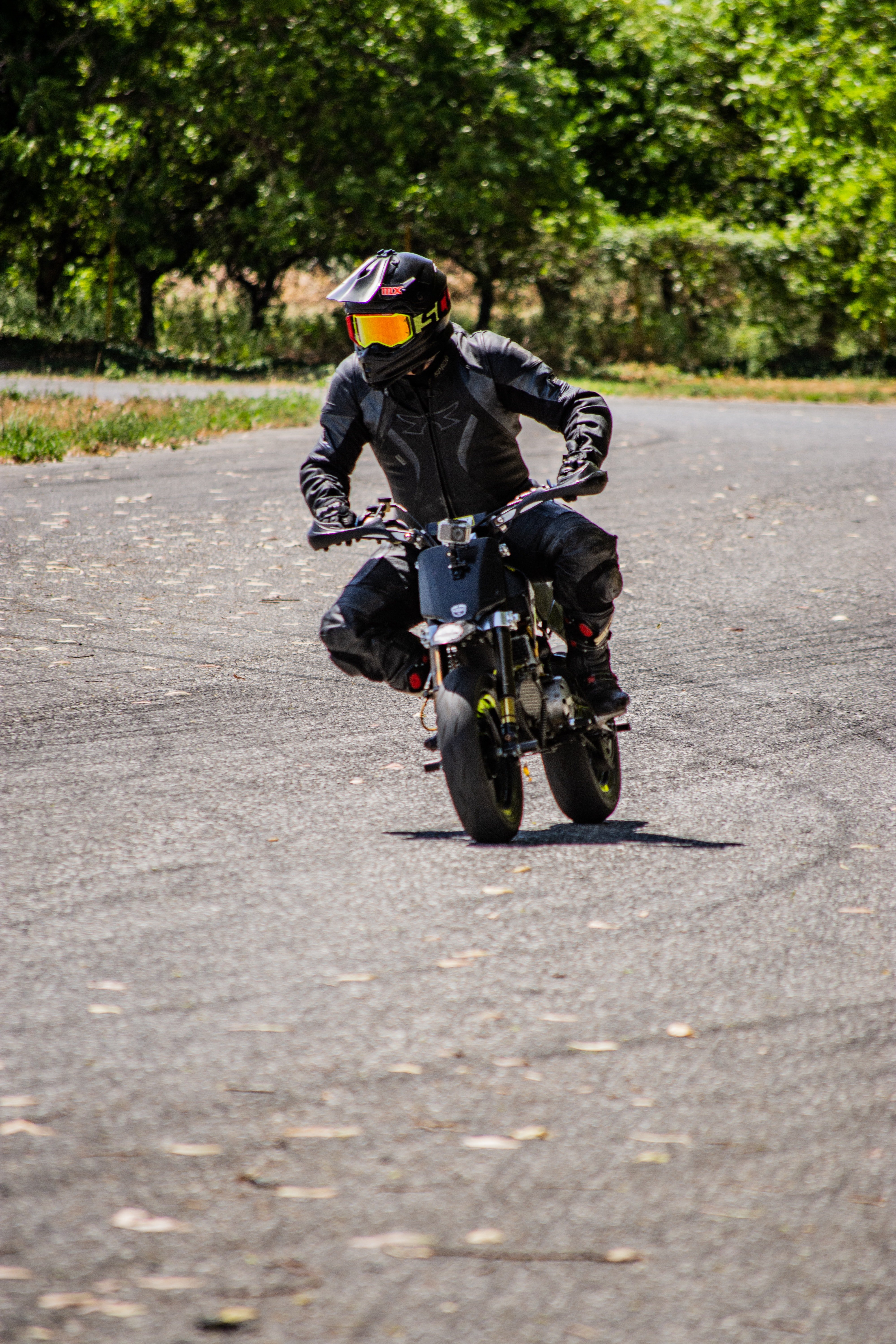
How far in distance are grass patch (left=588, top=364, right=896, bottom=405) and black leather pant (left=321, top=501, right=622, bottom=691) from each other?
21771 millimetres

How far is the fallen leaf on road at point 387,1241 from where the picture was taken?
109 inches

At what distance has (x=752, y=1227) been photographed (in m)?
2.85

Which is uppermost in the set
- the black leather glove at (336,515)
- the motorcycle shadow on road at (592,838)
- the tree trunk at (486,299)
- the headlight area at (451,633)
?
the tree trunk at (486,299)

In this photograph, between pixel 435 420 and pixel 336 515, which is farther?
pixel 435 420

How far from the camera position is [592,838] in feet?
17.5

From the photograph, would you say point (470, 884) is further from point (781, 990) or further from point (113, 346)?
point (113, 346)

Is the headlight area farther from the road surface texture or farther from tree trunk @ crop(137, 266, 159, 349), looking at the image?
tree trunk @ crop(137, 266, 159, 349)

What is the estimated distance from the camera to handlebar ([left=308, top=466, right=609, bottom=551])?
4.91 meters

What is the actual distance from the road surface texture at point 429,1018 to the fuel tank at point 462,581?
2.72 feet

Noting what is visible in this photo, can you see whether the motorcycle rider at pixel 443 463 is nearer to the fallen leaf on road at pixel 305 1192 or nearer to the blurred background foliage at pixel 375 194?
the fallen leaf on road at pixel 305 1192

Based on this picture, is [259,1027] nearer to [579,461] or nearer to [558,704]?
[558,704]

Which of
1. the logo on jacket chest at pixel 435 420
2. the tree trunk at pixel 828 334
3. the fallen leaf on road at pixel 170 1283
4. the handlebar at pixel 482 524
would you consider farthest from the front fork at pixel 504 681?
the tree trunk at pixel 828 334

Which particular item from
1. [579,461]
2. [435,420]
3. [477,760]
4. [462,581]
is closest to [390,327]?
[435,420]

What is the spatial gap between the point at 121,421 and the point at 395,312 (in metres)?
13.8
